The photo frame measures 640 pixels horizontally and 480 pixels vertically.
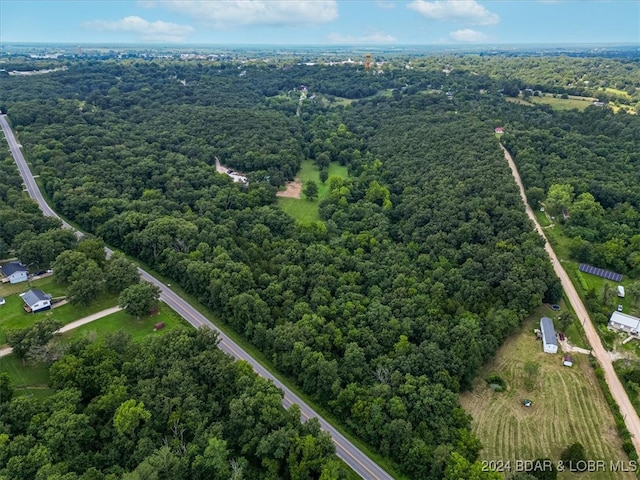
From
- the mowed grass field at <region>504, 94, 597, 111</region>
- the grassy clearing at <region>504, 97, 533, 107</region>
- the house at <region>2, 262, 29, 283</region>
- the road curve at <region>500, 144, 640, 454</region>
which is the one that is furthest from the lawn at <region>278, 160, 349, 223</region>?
the mowed grass field at <region>504, 94, 597, 111</region>

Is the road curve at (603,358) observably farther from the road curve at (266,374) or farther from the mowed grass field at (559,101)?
the mowed grass field at (559,101)

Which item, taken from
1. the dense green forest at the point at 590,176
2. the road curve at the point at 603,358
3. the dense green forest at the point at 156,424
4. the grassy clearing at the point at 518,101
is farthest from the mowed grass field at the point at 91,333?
the grassy clearing at the point at 518,101

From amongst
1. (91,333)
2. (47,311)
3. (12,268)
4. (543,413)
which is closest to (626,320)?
(543,413)

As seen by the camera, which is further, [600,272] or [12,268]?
[600,272]

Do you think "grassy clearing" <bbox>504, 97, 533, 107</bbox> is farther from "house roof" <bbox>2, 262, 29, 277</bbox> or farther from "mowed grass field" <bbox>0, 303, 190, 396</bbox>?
"house roof" <bbox>2, 262, 29, 277</bbox>

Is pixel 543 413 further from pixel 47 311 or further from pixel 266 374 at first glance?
pixel 47 311

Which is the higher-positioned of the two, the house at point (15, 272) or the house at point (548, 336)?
the house at point (15, 272)
